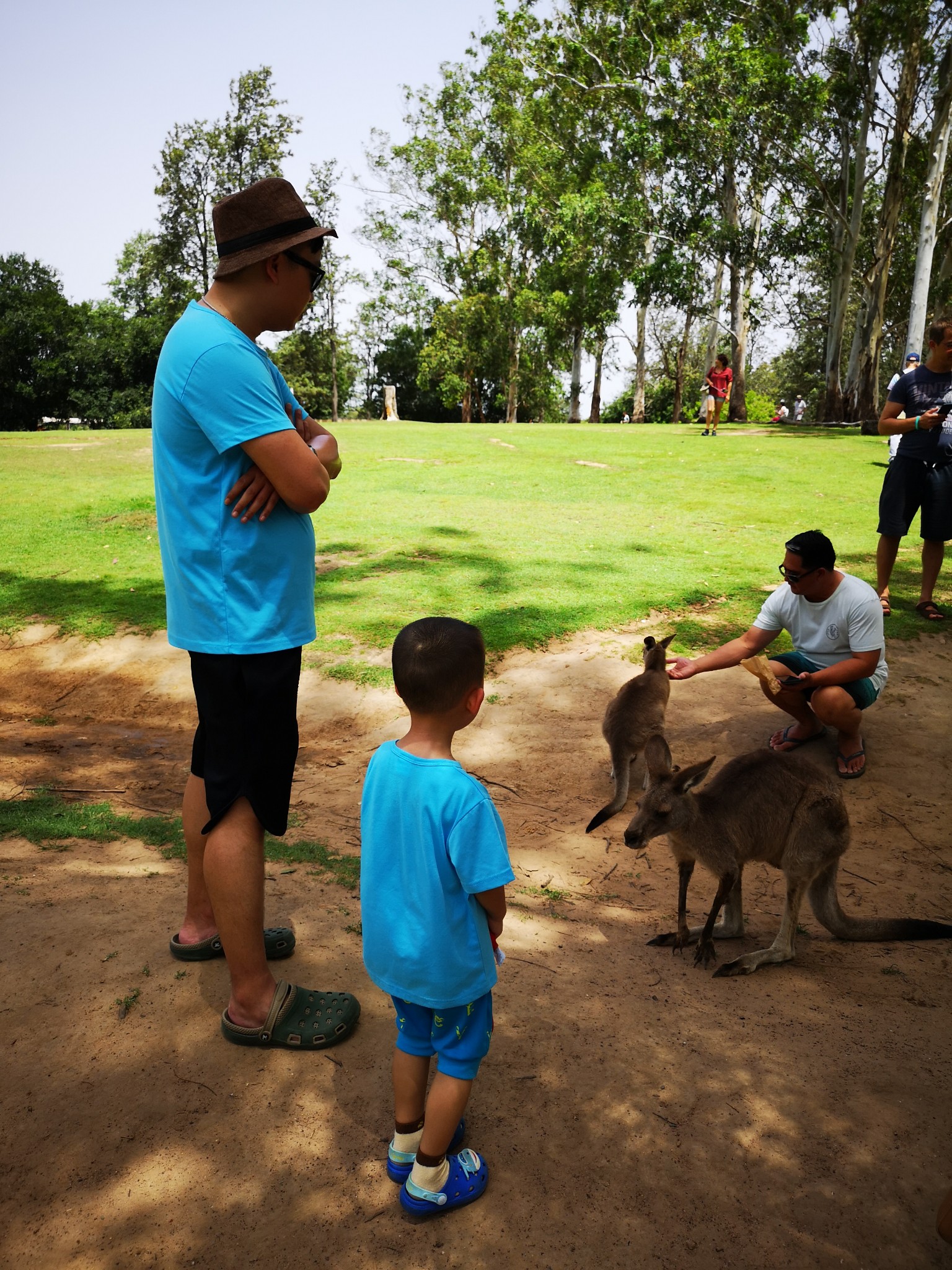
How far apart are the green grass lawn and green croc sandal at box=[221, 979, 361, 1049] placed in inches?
168

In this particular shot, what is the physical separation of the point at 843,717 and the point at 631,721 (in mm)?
1296

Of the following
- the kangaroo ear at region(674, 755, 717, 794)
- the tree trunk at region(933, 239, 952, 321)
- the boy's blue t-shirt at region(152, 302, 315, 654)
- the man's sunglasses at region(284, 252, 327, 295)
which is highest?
the tree trunk at region(933, 239, 952, 321)

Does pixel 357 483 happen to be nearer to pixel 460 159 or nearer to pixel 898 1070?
pixel 898 1070

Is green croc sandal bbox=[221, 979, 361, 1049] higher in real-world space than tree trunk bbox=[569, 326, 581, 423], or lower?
lower

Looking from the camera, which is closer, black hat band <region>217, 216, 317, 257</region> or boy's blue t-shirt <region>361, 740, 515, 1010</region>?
A: boy's blue t-shirt <region>361, 740, 515, 1010</region>

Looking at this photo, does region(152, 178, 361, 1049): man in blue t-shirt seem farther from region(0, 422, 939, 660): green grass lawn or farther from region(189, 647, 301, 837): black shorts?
region(0, 422, 939, 660): green grass lawn

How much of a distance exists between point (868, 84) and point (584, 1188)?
84.7ft

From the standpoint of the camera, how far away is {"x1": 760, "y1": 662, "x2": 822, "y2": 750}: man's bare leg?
547cm

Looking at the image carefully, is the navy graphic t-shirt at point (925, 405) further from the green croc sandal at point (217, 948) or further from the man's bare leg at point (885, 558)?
the green croc sandal at point (217, 948)

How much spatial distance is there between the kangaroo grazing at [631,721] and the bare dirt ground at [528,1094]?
0.62m

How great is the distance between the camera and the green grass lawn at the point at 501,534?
8.12m

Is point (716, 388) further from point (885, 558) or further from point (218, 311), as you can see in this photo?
point (218, 311)

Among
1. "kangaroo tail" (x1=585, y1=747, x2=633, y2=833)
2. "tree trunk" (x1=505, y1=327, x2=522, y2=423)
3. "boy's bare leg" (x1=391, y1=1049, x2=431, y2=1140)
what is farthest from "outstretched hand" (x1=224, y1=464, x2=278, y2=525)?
"tree trunk" (x1=505, y1=327, x2=522, y2=423)

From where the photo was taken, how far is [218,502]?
8.32ft
